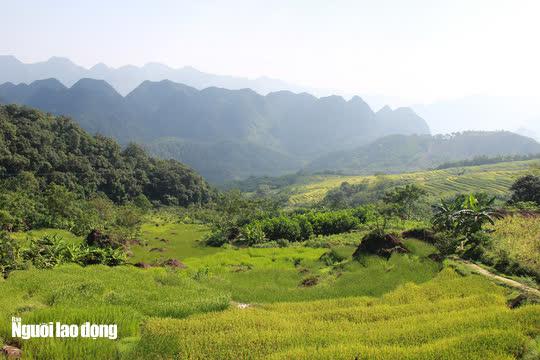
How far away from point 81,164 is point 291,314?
8765 cm

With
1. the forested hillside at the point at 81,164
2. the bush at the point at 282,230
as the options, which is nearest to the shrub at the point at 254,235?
the bush at the point at 282,230

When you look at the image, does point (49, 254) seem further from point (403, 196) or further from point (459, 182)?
point (459, 182)

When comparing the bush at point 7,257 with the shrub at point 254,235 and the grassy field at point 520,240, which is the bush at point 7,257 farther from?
the grassy field at point 520,240

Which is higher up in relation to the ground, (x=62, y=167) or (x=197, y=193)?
(x=62, y=167)

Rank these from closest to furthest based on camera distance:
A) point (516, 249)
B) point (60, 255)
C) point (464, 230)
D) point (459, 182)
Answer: point (516, 249) < point (464, 230) < point (60, 255) < point (459, 182)

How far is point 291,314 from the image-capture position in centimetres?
1311

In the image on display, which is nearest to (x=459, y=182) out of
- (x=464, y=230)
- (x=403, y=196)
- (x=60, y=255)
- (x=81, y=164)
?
(x=403, y=196)

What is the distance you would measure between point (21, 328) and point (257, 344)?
6.19 meters

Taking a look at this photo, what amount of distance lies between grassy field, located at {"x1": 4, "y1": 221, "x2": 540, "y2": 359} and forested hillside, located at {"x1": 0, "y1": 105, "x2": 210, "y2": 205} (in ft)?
219

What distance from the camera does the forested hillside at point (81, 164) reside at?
77.6 meters

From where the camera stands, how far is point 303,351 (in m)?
9.05

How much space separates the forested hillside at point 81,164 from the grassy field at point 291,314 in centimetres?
6674

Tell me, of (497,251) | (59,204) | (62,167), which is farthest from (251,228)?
(62,167)

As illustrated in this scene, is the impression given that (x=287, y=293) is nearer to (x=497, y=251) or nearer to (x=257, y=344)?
(x=257, y=344)
